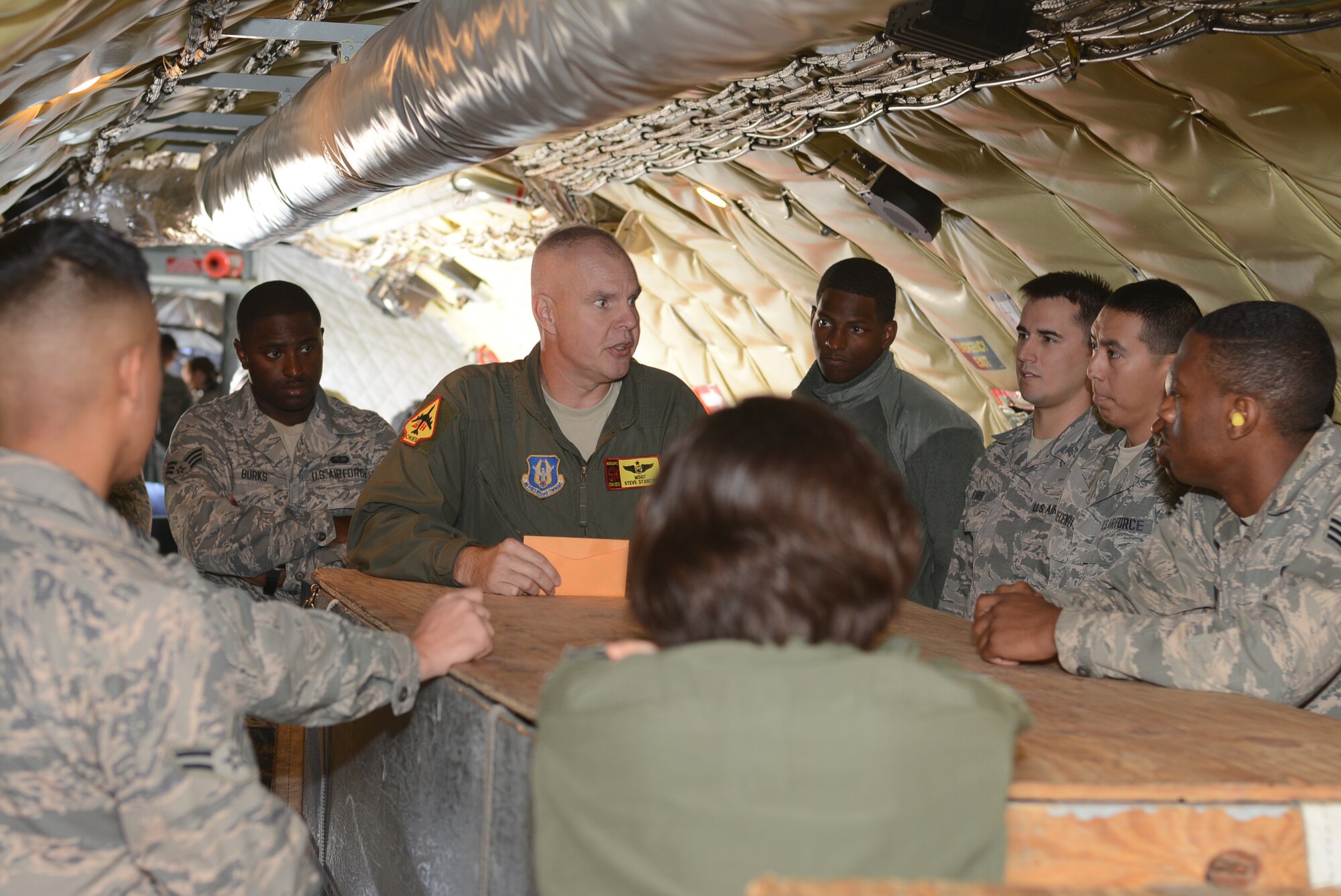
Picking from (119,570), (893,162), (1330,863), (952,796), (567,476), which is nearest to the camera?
(952,796)

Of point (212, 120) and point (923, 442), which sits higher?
point (212, 120)

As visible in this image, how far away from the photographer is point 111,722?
3.61ft

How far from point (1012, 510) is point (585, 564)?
114 centimetres

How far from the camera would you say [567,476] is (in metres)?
2.62

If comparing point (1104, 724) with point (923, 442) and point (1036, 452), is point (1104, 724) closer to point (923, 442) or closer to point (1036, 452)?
point (1036, 452)

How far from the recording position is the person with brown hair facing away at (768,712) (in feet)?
3.18

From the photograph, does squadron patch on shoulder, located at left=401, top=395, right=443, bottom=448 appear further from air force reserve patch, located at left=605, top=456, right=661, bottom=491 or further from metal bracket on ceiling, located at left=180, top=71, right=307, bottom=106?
metal bracket on ceiling, located at left=180, top=71, right=307, bottom=106

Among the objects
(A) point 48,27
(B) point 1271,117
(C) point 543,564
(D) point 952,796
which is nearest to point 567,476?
(C) point 543,564

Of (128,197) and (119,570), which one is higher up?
(128,197)

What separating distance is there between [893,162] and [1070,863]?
321cm

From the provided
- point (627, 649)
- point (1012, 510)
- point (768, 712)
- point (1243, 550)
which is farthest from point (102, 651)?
point (1012, 510)

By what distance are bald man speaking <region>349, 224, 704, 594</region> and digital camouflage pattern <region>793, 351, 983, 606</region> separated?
81cm

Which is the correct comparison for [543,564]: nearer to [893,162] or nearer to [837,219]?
[893,162]

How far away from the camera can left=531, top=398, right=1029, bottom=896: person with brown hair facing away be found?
97 centimetres
